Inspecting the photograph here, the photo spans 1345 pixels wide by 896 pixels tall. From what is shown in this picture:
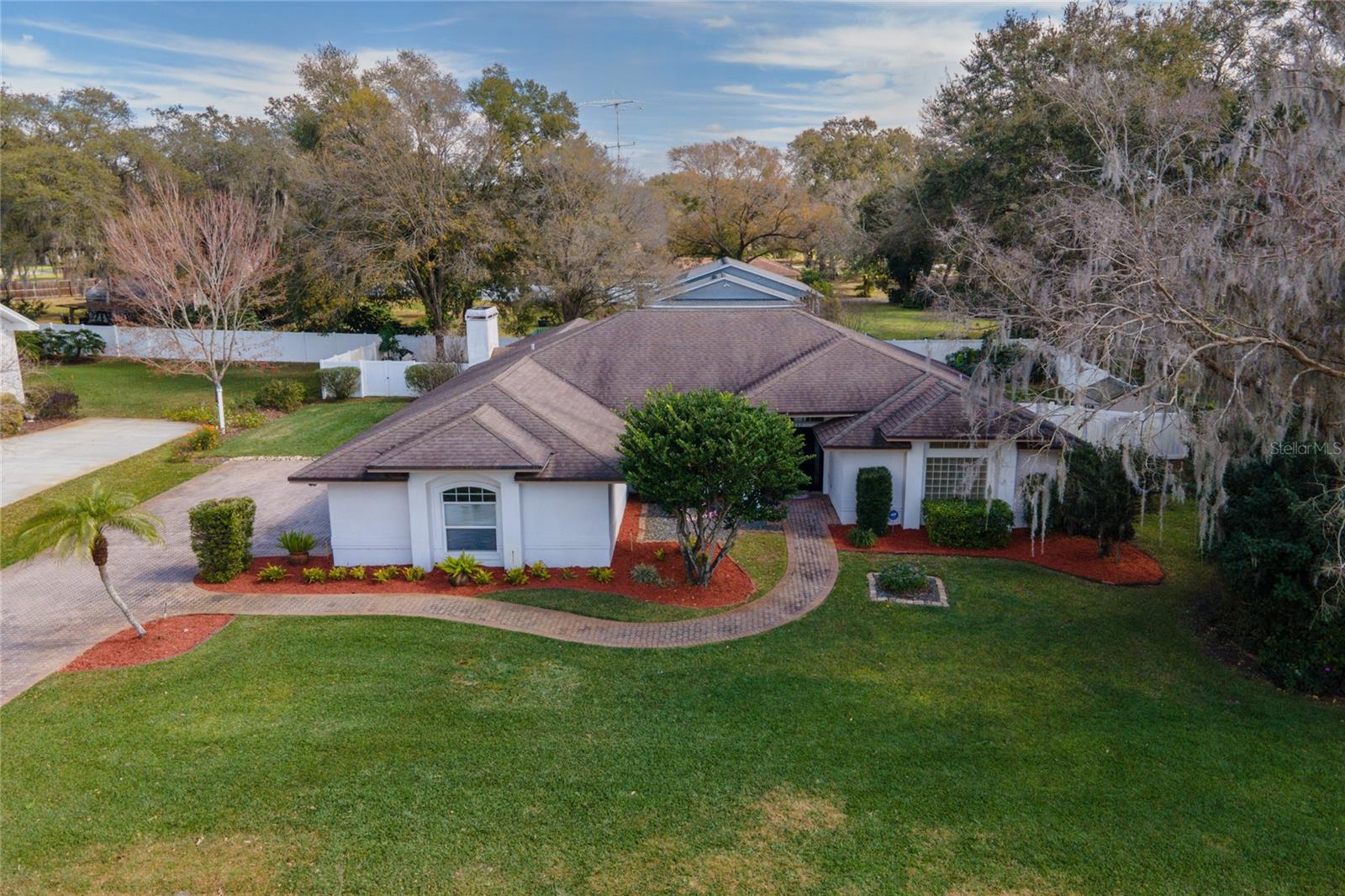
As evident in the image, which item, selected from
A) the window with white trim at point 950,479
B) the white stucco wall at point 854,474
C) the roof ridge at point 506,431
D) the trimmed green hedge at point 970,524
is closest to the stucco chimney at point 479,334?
the roof ridge at point 506,431

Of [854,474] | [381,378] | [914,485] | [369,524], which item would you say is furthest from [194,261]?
[914,485]

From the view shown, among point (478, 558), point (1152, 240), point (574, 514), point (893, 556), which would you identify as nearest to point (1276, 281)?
point (1152, 240)

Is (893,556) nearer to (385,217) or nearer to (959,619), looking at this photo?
(959,619)

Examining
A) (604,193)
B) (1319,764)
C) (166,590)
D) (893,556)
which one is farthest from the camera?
(604,193)

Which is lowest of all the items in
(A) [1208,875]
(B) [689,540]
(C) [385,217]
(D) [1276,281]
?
(A) [1208,875]

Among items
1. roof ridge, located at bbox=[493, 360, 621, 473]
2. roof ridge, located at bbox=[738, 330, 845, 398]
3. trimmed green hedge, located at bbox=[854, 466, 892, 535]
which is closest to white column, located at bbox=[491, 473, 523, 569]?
roof ridge, located at bbox=[493, 360, 621, 473]

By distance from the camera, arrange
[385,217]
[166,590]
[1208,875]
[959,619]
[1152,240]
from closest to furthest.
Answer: [1208,875], [1152,240], [959,619], [166,590], [385,217]

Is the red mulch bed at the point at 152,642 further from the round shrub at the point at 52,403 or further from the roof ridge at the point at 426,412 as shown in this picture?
the round shrub at the point at 52,403
